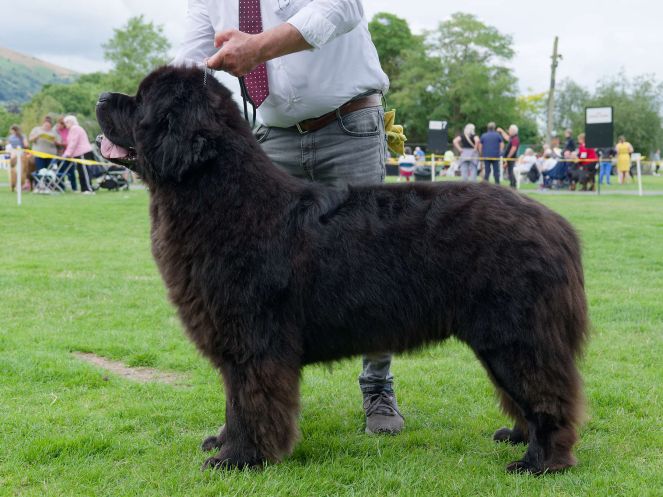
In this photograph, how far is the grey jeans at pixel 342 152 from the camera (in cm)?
380

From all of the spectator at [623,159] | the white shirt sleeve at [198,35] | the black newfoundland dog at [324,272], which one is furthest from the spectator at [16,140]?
the spectator at [623,159]

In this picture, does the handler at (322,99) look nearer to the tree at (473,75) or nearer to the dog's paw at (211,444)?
the dog's paw at (211,444)

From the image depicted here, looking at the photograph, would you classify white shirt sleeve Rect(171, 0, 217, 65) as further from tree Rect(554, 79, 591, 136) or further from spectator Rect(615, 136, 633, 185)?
tree Rect(554, 79, 591, 136)

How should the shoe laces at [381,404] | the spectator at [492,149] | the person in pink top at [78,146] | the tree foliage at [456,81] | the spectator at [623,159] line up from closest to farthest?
the shoe laces at [381,404]
the person in pink top at [78,146]
the spectator at [492,149]
the spectator at [623,159]
the tree foliage at [456,81]

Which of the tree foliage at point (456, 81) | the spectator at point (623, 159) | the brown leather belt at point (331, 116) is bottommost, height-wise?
the spectator at point (623, 159)

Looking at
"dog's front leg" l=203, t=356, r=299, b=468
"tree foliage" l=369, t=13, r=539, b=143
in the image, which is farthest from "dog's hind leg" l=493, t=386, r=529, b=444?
"tree foliage" l=369, t=13, r=539, b=143

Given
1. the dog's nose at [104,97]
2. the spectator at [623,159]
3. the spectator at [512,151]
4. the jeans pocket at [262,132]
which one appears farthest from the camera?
the spectator at [623,159]

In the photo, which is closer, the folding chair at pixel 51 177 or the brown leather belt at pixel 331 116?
the brown leather belt at pixel 331 116

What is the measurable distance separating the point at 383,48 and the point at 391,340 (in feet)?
219

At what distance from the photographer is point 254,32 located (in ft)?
11.7

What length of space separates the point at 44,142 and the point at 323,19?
1779 cm

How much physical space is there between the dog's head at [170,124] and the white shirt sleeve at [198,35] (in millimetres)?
603

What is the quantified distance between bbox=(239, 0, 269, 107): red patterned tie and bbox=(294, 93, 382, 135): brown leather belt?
28 centimetres

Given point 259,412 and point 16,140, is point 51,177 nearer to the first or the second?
point 16,140
